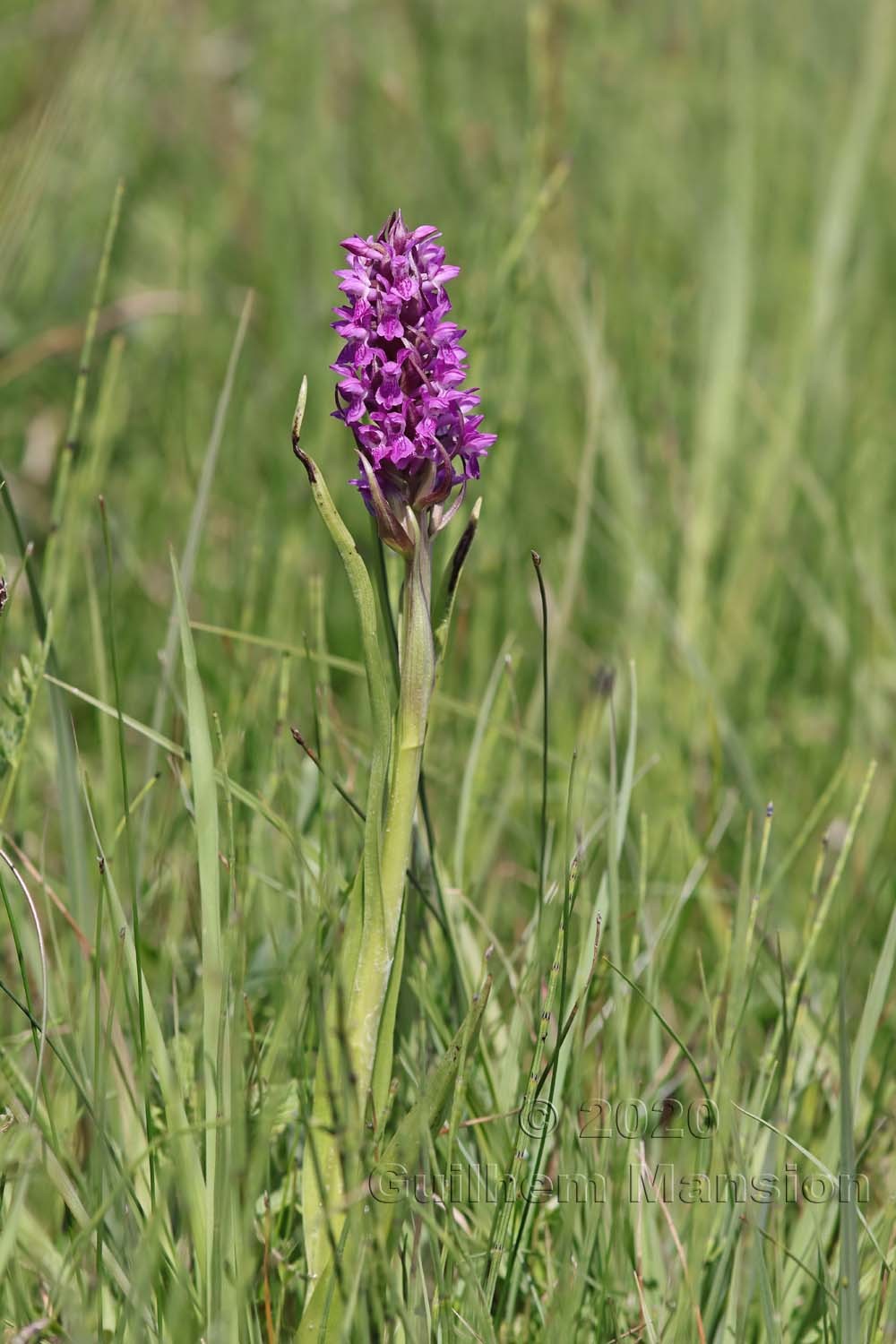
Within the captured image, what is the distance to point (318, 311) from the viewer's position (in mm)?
3600

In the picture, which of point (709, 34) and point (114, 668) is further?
point (709, 34)

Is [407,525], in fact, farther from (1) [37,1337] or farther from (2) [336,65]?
(2) [336,65]

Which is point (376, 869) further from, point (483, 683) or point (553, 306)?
point (553, 306)

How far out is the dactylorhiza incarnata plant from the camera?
3.88 feet

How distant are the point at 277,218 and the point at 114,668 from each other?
293cm

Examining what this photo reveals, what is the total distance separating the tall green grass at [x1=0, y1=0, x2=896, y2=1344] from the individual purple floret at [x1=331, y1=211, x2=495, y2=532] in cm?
27

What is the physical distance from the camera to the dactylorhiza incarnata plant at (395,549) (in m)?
1.18

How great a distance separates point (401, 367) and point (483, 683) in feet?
4.55

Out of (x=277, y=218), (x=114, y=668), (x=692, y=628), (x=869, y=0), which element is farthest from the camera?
(x=869, y=0)

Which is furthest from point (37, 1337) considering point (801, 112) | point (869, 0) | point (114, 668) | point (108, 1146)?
point (869, 0)

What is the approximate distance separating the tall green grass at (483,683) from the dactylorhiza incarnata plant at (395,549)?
0.05 meters

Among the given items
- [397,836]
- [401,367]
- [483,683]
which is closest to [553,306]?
[483,683]

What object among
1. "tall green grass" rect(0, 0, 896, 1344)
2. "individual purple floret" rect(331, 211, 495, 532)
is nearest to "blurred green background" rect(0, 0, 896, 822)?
"tall green grass" rect(0, 0, 896, 1344)

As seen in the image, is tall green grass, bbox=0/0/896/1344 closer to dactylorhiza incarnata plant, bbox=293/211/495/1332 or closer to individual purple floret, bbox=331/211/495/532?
dactylorhiza incarnata plant, bbox=293/211/495/1332
